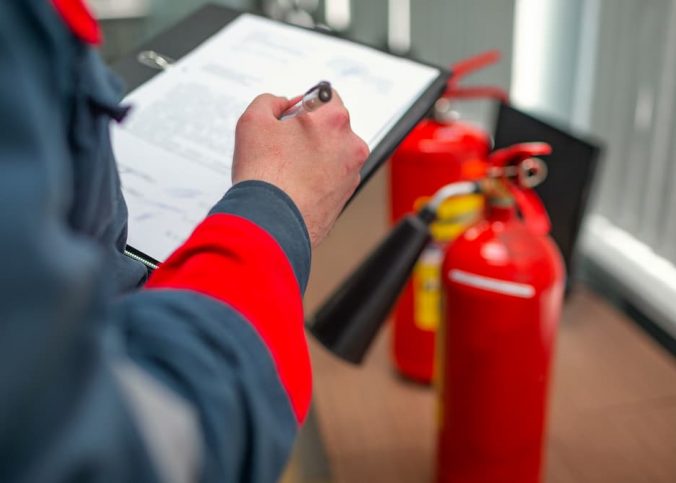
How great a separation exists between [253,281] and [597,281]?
1000 millimetres

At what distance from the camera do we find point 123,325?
1.10ft

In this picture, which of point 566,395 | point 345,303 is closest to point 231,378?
point 345,303

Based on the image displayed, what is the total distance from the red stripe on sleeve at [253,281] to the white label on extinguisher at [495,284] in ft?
1.41

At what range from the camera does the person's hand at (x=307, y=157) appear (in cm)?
44

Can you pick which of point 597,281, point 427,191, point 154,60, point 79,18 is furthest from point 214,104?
point 597,281

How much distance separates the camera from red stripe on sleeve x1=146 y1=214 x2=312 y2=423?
36 centimetres

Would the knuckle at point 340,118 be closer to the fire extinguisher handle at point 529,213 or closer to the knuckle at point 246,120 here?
the knuckle at point 246,120

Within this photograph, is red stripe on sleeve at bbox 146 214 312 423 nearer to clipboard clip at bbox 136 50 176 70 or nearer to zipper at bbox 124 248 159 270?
zipper at bbox 124 248 159 270

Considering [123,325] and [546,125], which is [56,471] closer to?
[123,325]

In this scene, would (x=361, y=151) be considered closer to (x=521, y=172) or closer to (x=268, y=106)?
(x=268, y=106)

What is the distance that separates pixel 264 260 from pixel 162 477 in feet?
0.43

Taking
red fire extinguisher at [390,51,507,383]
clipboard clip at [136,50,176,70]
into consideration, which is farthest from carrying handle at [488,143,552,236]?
clipboard clip at [136,50,176,70]

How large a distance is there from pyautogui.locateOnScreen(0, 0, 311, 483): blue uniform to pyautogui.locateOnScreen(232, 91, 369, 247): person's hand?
0.02 m

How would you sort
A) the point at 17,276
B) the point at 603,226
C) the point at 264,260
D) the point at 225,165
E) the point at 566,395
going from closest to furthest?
the point at 17,276
the point at 264,260
the point at 225,165
the point at 566,395
the point at 603,226
